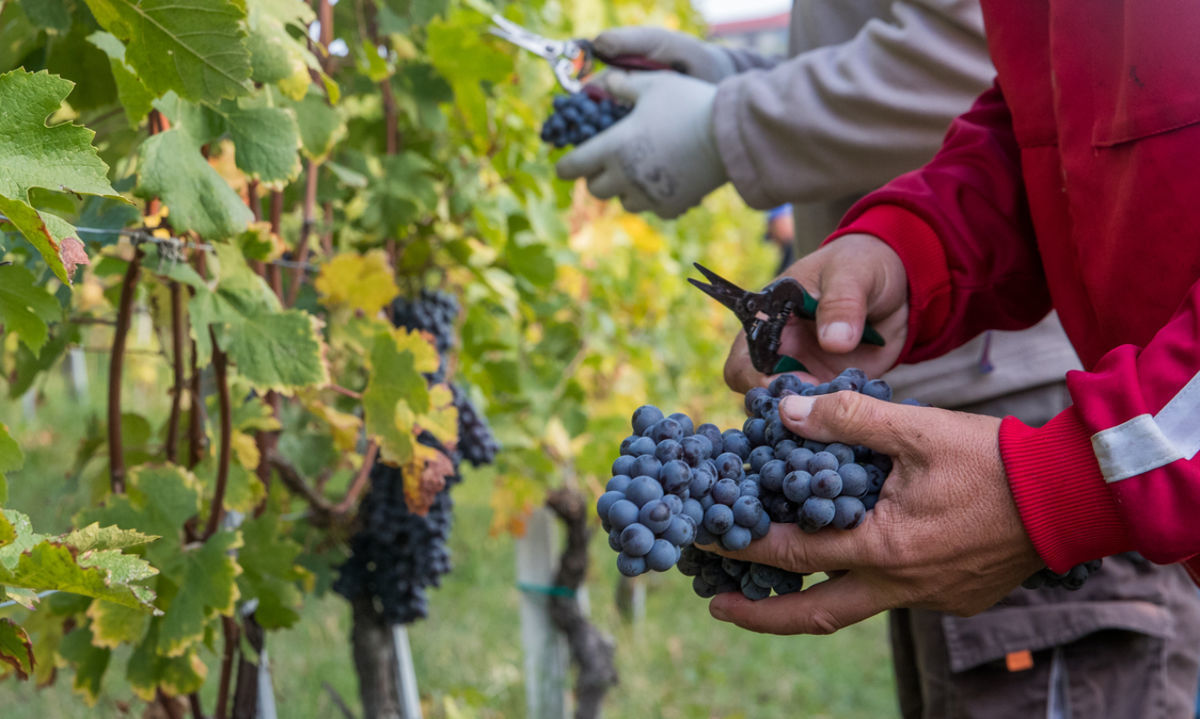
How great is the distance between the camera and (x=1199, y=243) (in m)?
0.89

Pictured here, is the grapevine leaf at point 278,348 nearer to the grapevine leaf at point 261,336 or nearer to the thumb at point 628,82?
the grapevine leaf at point 261,336

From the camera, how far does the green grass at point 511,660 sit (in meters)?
3.03

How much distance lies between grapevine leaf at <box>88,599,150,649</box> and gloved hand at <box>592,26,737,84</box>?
4.53ft

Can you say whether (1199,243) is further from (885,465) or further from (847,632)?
(847,632)

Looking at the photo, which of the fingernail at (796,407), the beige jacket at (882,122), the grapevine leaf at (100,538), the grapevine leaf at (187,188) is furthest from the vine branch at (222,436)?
the beige jacket at (882,122)

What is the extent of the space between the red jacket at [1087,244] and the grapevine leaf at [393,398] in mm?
666

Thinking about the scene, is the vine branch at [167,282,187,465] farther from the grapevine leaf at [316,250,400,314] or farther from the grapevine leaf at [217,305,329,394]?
the grapevine leaf at [316,250,400,314]

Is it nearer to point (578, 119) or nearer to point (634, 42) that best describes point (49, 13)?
point (578, 119)

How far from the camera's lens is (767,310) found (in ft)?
3.85

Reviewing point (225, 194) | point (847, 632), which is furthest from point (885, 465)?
point (847, 632)

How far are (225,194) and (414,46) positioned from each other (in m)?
1.11

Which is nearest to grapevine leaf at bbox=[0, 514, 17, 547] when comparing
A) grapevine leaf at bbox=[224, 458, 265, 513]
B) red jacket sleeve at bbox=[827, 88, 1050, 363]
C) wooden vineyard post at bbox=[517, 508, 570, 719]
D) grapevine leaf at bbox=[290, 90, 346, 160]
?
grapevine leaf at bbox=[224, 458, 265, 513]

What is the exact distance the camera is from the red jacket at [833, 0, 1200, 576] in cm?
80

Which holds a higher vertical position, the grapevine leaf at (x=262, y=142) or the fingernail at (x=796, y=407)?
the grapevine leaf at (x=262, y=142)
